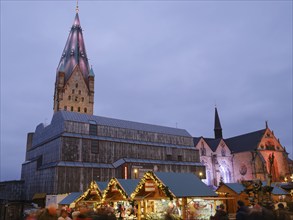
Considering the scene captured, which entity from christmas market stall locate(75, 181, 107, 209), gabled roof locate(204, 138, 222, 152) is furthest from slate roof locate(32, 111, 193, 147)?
christmas market stall locate(75, 181, 107, 209)

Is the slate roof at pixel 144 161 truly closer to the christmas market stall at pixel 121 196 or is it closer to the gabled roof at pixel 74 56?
the christmas market stall at pixel 121 196

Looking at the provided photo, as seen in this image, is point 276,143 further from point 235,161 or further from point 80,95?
point 80,95

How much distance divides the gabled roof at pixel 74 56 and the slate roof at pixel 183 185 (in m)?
59.5

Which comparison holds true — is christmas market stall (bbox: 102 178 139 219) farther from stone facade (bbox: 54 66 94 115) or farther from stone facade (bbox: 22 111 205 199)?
stone facade (bbox: 54 66 94 115)

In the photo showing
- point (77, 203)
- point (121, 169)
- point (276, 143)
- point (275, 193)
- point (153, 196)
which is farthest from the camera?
point (276, 143)

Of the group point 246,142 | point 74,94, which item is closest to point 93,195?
point 246,142

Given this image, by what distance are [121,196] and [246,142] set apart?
48981mm

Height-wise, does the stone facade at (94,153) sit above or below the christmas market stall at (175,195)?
above

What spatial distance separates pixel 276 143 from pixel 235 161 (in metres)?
9.57

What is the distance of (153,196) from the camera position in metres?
18.7

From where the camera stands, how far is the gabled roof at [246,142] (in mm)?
60925

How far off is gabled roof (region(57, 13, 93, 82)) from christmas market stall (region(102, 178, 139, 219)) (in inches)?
2206

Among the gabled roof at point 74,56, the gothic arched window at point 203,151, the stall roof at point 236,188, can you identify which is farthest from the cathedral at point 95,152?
the gabled roof at point 74,56

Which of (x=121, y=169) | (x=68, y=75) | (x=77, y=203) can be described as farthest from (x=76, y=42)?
(x=77, y=203)
